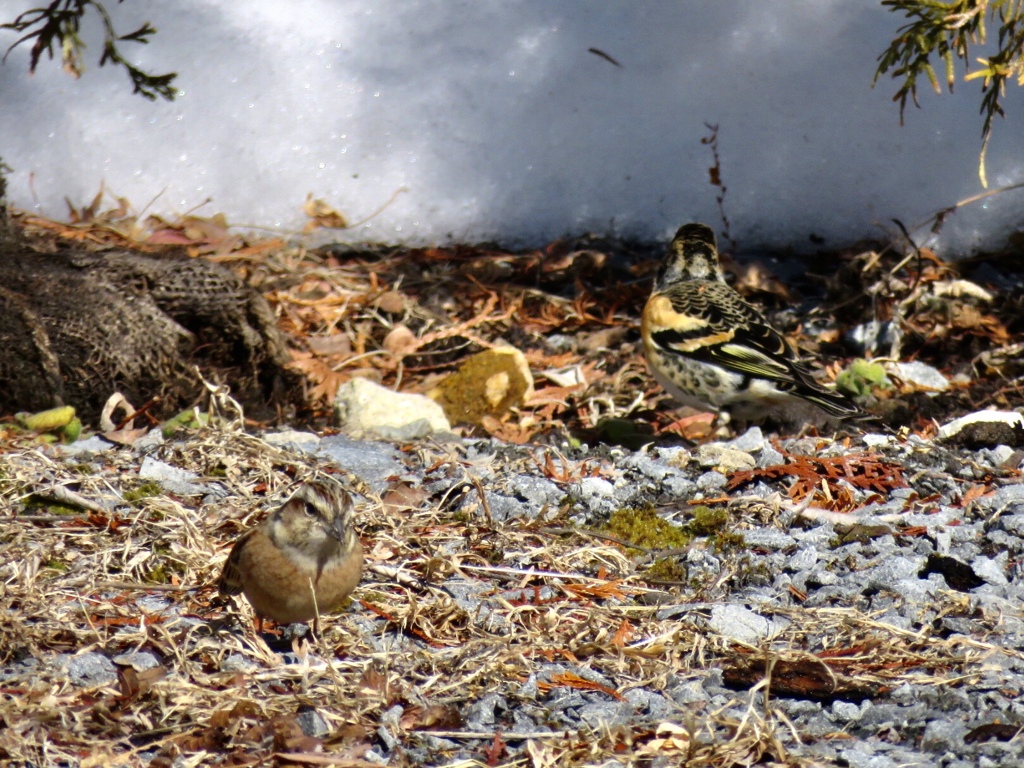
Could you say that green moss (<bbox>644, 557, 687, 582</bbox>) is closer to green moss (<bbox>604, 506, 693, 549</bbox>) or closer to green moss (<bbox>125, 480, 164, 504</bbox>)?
green moss (<bbox>604, 506, 693, 549</bbox>)

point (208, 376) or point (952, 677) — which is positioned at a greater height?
point (208, 376)

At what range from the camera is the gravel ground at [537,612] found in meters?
3.00

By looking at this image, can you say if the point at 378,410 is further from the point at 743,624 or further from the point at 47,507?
the point at 743,624

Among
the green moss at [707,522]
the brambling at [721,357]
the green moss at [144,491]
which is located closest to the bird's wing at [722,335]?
the brambling at [721,357]

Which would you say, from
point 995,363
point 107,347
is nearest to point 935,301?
point 995,363

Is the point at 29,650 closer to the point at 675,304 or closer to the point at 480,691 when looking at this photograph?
the point at 480,691

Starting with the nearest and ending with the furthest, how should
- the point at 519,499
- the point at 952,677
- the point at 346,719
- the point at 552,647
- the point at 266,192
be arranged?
1. the point at 346,719
2. the point at 952,677
3. the point at 552,647
4. the point at 519,499
5. the point at 266,192

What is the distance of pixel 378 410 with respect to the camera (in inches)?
241

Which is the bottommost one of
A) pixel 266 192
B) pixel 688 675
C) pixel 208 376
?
pixel 688 675

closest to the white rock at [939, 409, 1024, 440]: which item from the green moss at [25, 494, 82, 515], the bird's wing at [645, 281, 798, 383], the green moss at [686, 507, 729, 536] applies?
the bird's wing at [645, 281, 798, 383]

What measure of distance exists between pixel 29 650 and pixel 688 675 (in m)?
1.83

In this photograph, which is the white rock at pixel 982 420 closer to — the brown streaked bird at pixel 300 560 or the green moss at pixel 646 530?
the green moss at pixel 646 530

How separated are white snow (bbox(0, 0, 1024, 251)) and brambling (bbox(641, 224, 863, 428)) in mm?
2298

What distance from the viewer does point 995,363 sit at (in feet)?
23.8
